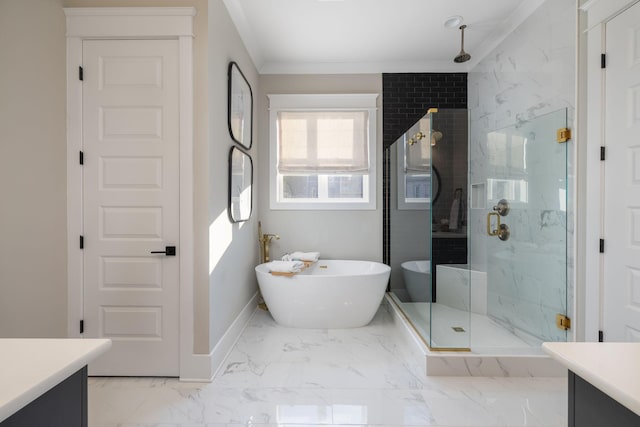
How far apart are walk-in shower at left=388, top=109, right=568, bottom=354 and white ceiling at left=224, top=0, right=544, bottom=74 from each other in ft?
3.40

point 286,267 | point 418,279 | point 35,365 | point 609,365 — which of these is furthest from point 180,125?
point 609,365

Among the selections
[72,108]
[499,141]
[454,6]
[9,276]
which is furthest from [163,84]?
[499,141]

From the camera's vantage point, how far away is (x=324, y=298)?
9.64 ft

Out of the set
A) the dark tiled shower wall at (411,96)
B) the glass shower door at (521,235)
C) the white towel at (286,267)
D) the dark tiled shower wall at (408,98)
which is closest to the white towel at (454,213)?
the glass shower door at (521,235)

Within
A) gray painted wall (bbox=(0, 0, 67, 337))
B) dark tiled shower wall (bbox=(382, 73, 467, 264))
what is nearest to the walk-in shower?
dark tiled shower wall (bbox=(382, 73, 467, 264))

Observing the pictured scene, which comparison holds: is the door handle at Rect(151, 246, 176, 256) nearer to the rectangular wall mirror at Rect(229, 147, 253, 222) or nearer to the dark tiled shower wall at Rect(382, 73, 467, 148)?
the rectangular wall mirror at Rect(229, 147, 253, 222)

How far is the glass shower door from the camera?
2359 mm

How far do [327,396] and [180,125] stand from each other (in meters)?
1.92

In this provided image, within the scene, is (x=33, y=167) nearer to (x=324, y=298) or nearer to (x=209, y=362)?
(x=209, y=362)

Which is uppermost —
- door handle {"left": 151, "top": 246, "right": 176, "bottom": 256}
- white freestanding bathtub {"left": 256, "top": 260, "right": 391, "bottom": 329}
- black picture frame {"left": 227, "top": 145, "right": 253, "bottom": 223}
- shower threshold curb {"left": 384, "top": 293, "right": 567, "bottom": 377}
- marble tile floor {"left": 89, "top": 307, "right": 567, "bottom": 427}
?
black picture frame {"left": 227, "top": 145, "right": 253, "bottom": 223}

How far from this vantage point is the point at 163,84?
2.13 m

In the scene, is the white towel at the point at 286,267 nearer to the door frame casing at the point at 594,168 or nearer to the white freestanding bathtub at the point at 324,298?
the white freestanding bathtub at the point at 324,298

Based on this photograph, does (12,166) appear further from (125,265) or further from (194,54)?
(194,54)

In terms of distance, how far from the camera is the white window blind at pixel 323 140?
3828mm
